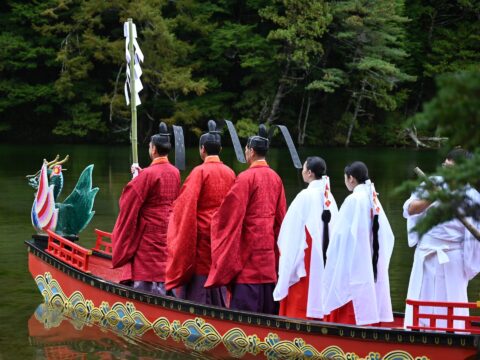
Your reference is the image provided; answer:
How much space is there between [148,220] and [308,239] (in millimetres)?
1535

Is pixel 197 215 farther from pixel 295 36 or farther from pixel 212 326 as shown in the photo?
pixel 295 36

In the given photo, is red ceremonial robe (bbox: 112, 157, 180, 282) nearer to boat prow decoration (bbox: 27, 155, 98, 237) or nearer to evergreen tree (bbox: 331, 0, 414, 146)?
boat prow decoration (bbox: 27, 155, 98, 237)

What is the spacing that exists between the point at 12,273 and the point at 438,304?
6.30m

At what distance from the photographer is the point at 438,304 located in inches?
230

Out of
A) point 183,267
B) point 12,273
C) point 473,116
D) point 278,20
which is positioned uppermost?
point 278,20

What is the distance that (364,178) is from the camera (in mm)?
6387

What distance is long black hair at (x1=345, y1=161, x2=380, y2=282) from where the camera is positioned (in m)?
6.36

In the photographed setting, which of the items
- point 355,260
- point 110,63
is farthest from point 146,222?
point 110,63

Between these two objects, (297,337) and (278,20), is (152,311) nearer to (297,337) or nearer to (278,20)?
(297,337)

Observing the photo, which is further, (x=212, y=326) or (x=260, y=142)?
(x=212, y=326)

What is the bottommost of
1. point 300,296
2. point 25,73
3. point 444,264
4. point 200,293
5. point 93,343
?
point 93,343

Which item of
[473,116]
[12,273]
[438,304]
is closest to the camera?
[473,116]

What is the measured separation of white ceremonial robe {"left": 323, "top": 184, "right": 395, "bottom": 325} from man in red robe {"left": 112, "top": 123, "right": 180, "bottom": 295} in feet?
5.36

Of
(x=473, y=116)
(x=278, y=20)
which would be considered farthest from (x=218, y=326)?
(x=278, y=20)
